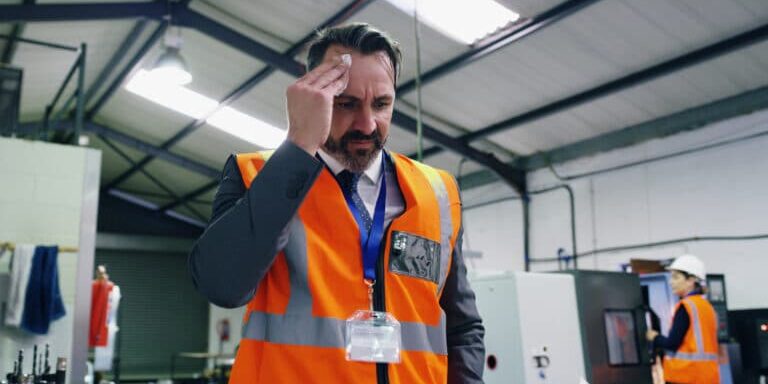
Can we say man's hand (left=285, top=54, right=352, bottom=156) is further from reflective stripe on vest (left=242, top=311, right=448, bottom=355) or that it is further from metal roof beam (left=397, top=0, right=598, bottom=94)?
metal roof beam (left=397, top=0, right=598, bottom=94)

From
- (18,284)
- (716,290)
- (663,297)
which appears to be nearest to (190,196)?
(18,284)

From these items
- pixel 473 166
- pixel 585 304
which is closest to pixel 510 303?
pixel 585 304

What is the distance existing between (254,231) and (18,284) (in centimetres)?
458

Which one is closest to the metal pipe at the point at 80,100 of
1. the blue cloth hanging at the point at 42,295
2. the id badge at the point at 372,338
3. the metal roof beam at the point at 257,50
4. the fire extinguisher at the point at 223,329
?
the blue cloth hanging at the point at 42,295

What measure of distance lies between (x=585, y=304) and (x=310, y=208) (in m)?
2.94

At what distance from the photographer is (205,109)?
9.16 meters

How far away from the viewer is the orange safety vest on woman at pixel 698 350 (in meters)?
4.82

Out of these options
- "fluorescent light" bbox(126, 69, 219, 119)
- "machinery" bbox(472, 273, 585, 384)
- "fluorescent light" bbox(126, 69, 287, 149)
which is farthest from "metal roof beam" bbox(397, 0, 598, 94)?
"fluorescent light" bbox(126, 69, 219, 119)

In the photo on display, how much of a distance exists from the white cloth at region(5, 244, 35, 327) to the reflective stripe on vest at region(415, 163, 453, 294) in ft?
14.2

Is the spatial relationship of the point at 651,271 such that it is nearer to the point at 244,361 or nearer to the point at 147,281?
the point at 244,361

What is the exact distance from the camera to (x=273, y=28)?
7141 mm

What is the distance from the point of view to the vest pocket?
998 millimetres

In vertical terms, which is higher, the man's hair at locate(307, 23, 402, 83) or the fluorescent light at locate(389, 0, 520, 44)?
the fluorescent light at locate(389, 0, 520, 44)

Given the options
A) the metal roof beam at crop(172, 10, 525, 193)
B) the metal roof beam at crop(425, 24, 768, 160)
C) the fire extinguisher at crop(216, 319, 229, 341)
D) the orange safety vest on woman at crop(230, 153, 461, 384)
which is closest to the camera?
the orange safety vest on woman at crop(230, 153, 461, 384)
